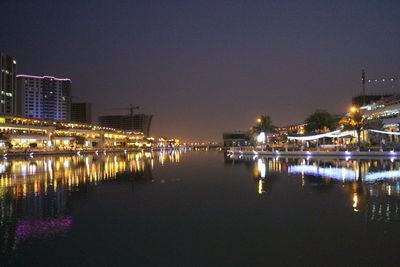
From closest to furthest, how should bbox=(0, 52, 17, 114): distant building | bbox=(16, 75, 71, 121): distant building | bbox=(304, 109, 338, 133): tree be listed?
bbox=(304, 109, 338, 133): tree → bbox=(0, 52, 17, 114): distant building → bbox=(16, 75, 71, 121): distant building

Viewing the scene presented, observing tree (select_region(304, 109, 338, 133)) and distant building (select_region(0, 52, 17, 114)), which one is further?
distant building (select_region(0, 52, 17, 114))

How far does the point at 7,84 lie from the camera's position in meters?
132

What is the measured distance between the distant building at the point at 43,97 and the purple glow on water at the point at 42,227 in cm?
15942

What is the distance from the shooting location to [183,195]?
47.5 feet

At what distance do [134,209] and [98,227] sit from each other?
96.2 inches

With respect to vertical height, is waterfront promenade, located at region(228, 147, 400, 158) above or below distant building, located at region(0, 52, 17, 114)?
below

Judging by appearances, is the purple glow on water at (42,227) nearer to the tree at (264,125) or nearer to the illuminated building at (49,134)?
the tree at (264,125)

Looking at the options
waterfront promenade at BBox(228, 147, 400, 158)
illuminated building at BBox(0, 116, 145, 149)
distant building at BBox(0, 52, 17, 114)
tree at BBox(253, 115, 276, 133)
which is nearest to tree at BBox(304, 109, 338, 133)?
tree at BBox(253, 115, 276, 133)

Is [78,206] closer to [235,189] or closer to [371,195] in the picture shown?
[235,189]

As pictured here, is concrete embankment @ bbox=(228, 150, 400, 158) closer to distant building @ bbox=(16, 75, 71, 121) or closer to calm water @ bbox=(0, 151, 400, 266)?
calm water @ bbox=(0, 151, 400, 266)

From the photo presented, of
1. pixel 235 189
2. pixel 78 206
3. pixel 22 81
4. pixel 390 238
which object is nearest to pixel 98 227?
pixel 78 206

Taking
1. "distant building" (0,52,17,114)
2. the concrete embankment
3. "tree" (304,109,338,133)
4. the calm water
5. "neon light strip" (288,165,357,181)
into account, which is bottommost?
the calm water

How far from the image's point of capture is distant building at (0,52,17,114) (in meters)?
127

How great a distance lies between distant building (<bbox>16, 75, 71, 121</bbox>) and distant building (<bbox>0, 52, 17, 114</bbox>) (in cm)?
2199
